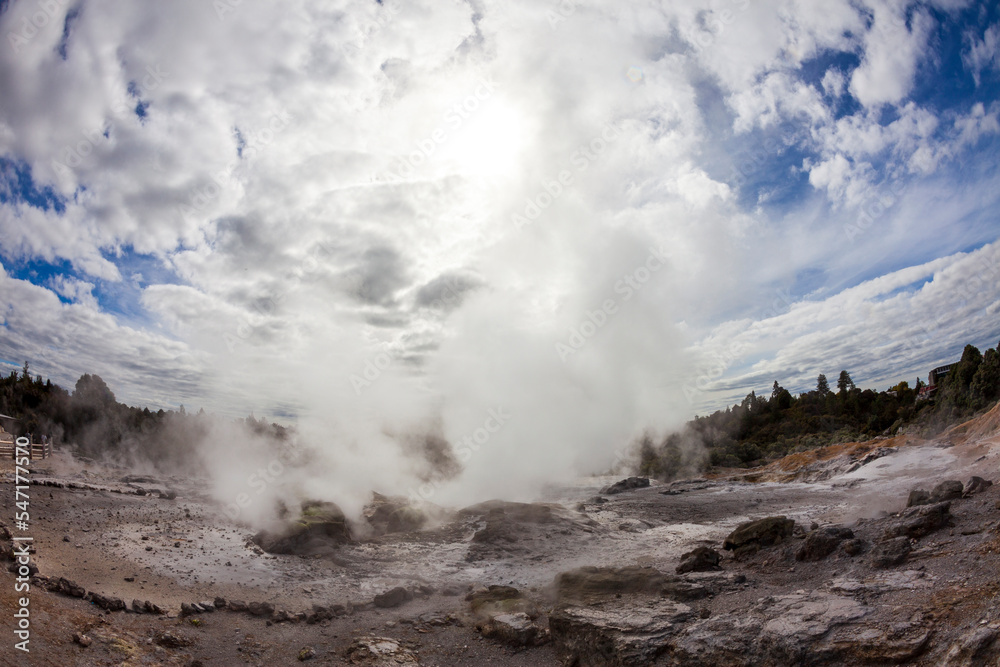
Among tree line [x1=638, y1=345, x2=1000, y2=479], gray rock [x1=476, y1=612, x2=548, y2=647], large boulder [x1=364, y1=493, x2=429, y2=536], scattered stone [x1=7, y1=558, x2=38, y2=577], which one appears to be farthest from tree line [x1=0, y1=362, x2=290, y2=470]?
tree line [x1=638, y1=345, x2=1000, y2=479]

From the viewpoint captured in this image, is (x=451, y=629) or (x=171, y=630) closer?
(x=171, y=630)

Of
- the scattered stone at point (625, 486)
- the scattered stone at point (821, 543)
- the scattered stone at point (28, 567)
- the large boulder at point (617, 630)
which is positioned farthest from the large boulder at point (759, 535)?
the scattered stone at point (625, 486)

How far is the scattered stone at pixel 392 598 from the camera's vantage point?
36.8 ft

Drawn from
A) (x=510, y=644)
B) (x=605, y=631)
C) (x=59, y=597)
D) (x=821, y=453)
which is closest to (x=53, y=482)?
(x=59, y=597)

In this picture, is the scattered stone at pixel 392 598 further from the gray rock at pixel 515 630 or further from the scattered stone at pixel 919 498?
the scattered stone at pixel 919 498

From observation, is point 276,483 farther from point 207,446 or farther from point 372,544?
point 207,446

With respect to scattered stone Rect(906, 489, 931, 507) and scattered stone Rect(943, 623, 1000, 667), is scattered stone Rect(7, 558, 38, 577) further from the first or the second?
scattered stone Rect(906, 489, 931, 507)

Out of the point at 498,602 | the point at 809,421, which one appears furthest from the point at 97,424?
the point at 809,421

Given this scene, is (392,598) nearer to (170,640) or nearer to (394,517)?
(170,640)

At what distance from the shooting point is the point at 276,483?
21.1 metres

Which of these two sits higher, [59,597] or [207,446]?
[207,446]

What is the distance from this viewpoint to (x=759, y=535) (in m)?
11.6

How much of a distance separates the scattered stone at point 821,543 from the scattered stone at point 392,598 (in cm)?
918

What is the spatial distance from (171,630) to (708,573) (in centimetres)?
1087
